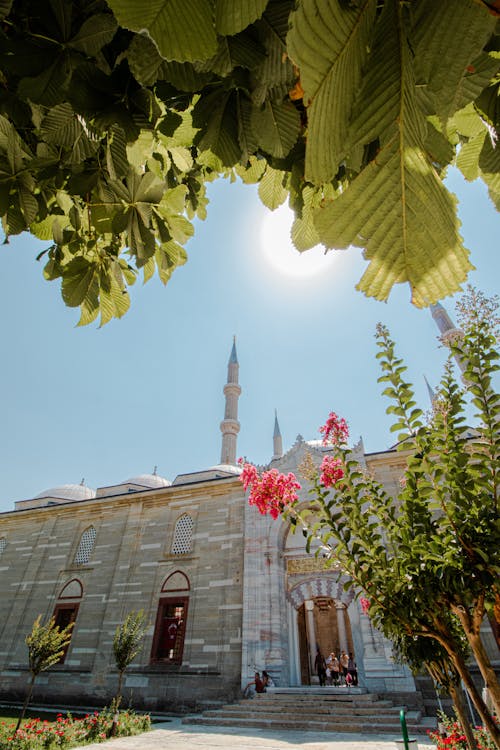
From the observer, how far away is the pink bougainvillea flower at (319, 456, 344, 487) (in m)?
2.75

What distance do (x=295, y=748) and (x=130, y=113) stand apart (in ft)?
29.8

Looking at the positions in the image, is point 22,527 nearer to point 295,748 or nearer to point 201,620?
point 201,620

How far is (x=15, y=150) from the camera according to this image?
3.85 feet

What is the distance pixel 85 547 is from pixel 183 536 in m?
4.76

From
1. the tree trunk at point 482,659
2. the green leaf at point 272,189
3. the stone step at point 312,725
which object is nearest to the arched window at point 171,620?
the stone step at point 312,725

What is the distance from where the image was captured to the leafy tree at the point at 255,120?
431mm

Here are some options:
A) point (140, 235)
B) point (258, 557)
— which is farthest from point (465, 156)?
point (258, 557)

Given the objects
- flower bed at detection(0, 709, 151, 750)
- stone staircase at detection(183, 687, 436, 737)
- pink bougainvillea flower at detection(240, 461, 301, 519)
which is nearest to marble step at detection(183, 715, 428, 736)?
stone staircase at detection(183, 687, 436, 737)

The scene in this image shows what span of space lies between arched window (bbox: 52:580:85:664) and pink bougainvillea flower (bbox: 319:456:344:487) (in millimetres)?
16071

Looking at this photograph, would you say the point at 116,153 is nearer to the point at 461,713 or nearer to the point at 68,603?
the point at 461,713

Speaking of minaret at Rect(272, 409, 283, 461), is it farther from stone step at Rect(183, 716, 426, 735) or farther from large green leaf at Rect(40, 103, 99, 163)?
large green leaf at Rect(40, 103, 99, 163)

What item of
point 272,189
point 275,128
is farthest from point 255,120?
point 272,189

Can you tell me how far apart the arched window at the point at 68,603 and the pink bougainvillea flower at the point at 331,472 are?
1607 cm

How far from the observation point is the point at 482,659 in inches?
74.4
